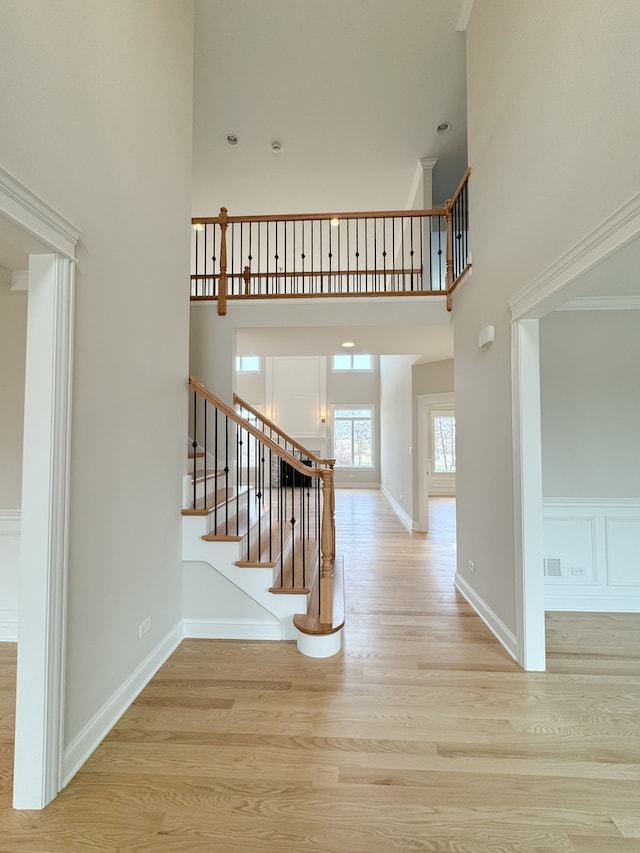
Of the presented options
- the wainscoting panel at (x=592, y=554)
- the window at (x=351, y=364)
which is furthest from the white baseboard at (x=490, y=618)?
the window at (x=351, y=364)

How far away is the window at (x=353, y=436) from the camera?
1159cm

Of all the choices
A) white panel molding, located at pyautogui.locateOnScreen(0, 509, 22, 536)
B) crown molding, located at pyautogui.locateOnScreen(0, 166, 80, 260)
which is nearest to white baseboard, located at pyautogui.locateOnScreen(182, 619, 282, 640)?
white panel molding, located at pyautogui.locateOnScreen(0, 509, 22, 536)

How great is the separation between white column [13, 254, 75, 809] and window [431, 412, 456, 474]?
997 cm

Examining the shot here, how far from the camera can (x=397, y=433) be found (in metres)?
8.06

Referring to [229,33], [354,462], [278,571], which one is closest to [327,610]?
[278,571]

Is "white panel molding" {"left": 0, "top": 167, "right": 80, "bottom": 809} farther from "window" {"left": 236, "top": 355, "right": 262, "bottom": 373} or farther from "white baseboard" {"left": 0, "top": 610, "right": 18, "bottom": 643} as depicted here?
"window" {"left": 236, "top": 355, "right": 262, "bottom": 373}

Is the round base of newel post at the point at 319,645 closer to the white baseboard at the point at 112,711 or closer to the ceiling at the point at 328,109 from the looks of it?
the white baseboard at the point at 112,711

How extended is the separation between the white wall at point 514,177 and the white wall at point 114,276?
2.27 metres

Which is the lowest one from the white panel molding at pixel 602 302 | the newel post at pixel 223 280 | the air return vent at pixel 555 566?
the air return vent at pixel 555 566

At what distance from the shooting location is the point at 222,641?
2.72 meters

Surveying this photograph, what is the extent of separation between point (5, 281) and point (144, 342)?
2.67ft

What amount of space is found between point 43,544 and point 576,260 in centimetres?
267

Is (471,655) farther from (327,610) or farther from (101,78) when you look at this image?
(101,78)

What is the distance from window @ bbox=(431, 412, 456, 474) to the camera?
10.6m
